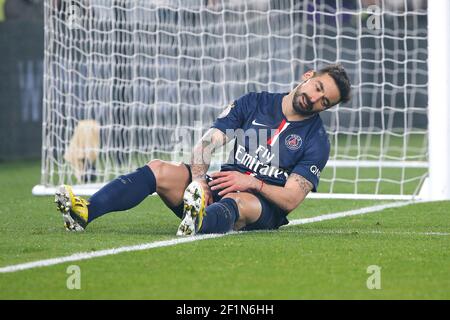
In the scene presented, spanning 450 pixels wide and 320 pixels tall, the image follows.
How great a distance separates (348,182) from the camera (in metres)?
12.4

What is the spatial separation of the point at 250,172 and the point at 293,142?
33 centimetres

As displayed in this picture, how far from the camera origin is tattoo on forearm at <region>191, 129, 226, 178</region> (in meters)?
7.39

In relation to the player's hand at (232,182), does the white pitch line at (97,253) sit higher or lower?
lower

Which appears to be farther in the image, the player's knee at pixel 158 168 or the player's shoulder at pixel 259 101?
the player's shoulder at pixel 259 101

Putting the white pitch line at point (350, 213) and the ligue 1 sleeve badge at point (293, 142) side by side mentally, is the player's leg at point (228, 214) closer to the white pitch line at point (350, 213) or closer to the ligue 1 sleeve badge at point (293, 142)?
the ligue 1 sleeve badge at point (293, 142)

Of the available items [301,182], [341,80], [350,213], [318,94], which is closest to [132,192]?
[301,182]

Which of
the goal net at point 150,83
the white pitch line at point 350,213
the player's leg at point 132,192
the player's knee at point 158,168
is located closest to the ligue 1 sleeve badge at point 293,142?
the player's leg at point 132,192

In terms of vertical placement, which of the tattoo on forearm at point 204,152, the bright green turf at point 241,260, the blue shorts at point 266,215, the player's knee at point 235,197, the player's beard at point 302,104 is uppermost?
the player's beard at point 302,104

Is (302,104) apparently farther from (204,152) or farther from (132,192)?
(132,192)

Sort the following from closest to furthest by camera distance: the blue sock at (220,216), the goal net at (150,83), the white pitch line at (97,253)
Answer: the white pitch line at (97,253) < the blue sock at (220,216) < the goal net at (150,83)

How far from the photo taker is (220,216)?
719cm

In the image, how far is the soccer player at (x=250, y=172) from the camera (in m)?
7.27

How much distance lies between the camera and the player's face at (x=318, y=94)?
7426 millimetres

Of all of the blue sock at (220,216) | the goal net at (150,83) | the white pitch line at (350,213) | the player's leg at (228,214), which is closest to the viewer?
the player's leg at (228,214)
